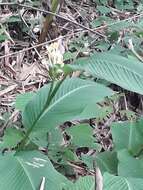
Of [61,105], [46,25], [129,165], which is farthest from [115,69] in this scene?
[46,25]

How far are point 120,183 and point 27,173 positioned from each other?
0.94 ft

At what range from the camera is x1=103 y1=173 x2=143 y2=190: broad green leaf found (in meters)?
1.37

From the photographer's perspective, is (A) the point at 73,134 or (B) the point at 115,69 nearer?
(B) the point at 115,69

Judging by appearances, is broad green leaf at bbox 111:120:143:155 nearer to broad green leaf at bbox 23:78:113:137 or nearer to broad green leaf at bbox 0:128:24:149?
broad green leaf at bbox 23:78:113:137

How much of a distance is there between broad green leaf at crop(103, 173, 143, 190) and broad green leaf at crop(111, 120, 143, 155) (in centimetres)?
36

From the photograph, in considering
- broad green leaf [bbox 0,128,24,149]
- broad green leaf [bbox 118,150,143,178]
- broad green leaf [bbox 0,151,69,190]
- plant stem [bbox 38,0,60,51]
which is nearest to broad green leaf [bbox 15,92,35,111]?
broad green leaf [bbox 0,128,24,149]

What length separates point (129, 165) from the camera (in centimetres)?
166

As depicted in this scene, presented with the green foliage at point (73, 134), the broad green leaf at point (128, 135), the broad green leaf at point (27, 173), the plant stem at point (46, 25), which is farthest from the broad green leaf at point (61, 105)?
the plant stem at point (46, 25)

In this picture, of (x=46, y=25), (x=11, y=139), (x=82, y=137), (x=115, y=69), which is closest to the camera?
(x=115, y=69)

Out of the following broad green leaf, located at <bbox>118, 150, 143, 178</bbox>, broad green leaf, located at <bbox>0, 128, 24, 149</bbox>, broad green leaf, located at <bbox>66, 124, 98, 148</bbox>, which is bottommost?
broad green leaf, located at <bbox>118, 150, 143, 178</bbox>

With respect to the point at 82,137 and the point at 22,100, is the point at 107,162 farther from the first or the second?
the point at 22,100

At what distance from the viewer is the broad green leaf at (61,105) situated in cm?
155

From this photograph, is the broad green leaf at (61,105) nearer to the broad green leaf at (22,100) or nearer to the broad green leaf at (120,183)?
the broad green leaf at (22,100)

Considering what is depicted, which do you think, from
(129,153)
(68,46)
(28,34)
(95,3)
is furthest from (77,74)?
(95,3)
